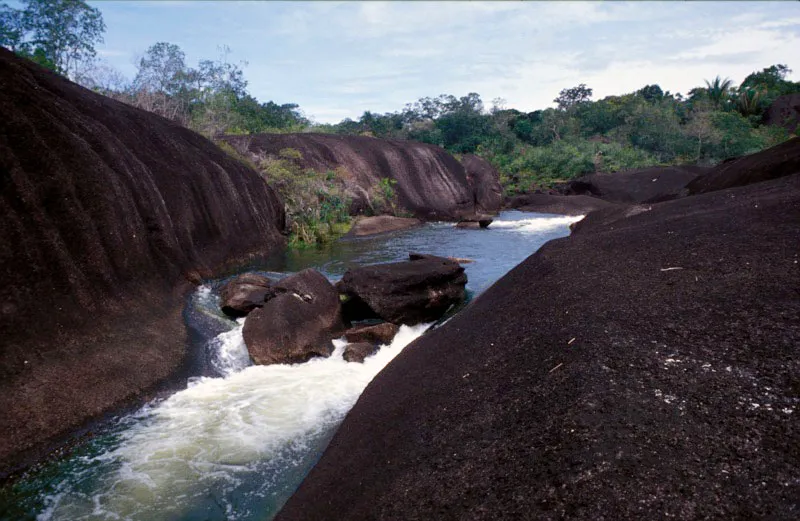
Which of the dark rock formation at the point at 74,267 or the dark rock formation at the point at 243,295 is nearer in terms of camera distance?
the dark rock formation at the point at 74,267

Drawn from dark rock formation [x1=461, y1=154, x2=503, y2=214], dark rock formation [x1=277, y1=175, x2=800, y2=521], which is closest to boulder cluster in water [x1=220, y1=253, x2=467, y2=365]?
dark rock formation [x1=277, y1=175, x2=800, y2=521]

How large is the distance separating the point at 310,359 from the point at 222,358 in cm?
127

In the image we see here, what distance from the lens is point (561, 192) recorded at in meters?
37.2

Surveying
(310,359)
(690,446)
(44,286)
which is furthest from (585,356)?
(44,286)

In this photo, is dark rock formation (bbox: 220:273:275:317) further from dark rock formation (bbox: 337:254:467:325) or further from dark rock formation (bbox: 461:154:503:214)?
dark rock formation (bbox: 461:154:503:214)

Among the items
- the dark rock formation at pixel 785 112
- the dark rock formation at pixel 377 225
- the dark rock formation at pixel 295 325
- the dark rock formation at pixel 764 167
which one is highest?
the dark rock formation at pixel 785 112

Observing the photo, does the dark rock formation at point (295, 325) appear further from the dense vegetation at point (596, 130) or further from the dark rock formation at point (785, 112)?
the dark rock formation at point (785, 112)

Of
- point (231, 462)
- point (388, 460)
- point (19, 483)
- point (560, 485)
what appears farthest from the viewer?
point (231, 462)

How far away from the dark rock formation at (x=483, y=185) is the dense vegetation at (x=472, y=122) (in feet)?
14.6

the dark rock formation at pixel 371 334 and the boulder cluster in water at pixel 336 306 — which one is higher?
the boulder cluster in water at pixel 336 306

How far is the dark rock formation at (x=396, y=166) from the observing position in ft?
86.5

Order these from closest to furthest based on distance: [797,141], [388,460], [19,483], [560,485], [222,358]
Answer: [560,485] < [388,460] < [19,483] < [222,358] < [797,141]

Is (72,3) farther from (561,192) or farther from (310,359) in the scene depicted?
(561,192)

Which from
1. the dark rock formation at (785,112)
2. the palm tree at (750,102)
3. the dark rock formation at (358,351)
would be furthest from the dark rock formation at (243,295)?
the palm tree at (750,102)
